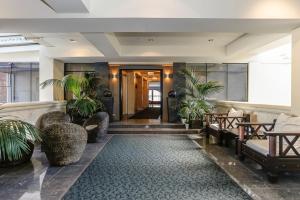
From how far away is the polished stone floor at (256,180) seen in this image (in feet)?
10.1

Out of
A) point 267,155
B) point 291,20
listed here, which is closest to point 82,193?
point 267,155

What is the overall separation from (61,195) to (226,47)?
6.94 meters

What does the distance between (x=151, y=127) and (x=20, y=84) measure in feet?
17.8

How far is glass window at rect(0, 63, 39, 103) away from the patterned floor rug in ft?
19.0

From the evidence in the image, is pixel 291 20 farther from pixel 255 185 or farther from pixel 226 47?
pixel 226 47

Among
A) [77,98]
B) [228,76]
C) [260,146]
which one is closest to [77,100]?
[77,98]

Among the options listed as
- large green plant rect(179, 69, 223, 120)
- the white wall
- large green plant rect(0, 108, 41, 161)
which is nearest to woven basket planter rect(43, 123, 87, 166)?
large green plant rect(0, 108, 41, 161)

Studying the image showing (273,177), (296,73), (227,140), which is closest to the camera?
(273,177)

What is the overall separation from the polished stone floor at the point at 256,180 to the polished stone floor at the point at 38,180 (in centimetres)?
231

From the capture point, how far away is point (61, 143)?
13.9ft

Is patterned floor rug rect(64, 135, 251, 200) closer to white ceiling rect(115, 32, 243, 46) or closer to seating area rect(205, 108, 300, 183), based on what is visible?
seating area rect(205, 108, 300, 183)

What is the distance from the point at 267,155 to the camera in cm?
356

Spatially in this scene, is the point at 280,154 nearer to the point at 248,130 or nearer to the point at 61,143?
the point at 248,130

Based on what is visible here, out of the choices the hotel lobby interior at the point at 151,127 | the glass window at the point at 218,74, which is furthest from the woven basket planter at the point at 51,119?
the glass window at the point at 218,74
